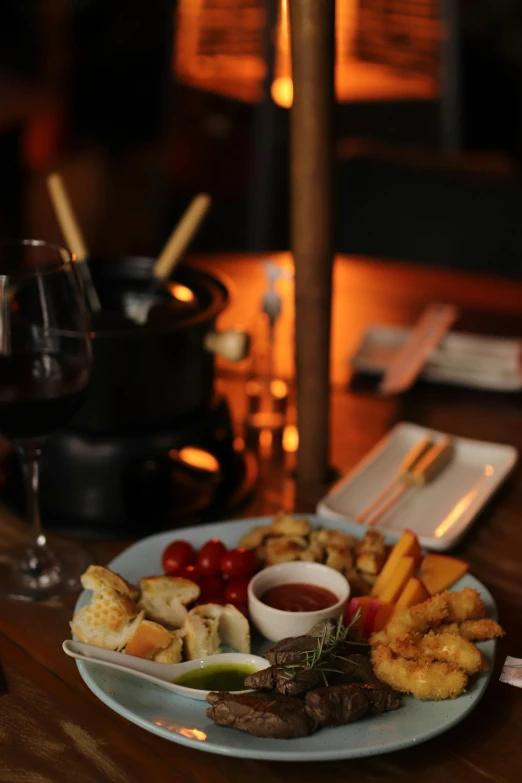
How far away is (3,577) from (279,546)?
0.32 metres

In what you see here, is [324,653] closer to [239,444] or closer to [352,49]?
[239,444]

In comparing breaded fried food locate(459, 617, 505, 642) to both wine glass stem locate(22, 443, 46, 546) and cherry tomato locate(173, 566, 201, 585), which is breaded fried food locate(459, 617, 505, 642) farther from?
wine glass stem locate(22, 443, 46, 546)

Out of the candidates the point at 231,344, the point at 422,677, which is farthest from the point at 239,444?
the point at 422,677

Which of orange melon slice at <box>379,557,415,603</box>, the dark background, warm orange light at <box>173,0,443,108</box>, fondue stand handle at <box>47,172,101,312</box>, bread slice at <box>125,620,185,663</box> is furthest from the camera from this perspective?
warm orange light at <box>173,0,443,108</box>

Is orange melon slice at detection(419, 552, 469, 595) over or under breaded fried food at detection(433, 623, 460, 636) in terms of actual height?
under

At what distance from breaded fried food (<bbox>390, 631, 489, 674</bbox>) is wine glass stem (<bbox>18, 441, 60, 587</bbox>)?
16.4 inches

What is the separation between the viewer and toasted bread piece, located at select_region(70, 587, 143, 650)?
0.92 metres

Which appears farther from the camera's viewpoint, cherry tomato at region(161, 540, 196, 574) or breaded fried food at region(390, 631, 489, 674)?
cherry tomato at region(161, 540, 196, 574)

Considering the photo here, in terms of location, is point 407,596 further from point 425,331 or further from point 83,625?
point 425,331

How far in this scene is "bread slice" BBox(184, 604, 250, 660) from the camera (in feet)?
3.02

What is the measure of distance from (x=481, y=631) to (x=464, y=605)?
0.11 feet

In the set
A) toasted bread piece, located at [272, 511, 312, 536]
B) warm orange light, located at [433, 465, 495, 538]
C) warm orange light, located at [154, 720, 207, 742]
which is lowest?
warm orange light, located at [433, 465, 495, 538]

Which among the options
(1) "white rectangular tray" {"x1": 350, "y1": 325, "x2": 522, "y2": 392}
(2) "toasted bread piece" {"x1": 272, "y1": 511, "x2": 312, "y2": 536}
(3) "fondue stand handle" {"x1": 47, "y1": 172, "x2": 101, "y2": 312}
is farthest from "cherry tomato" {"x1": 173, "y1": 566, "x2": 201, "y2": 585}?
(1) "white rectangular tray" {"x1": 350, "y1": 325, "x2": 522, "y2": 392}

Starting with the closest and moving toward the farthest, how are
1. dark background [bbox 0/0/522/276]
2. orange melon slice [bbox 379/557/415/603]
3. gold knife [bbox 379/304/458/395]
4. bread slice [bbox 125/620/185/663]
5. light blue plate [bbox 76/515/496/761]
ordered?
light blue plate [bbox 76/515/496/761] < bread slice [bbox 125/620/185/663] < orange melon slice [bbox 379/557/415/603] < gold knife [bbox 379/304/458/395] < dark background [bbox 0/0/522/276]
